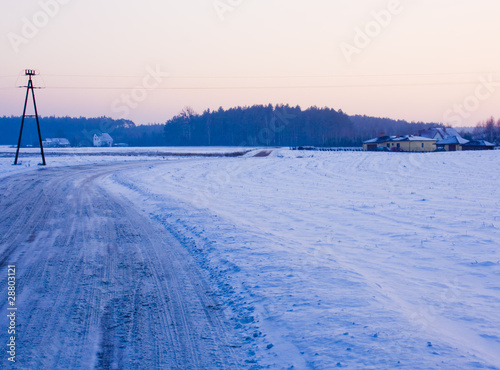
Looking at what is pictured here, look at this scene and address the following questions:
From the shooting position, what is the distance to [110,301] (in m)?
5.83

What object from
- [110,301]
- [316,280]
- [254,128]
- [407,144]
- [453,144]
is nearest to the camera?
[110,301]

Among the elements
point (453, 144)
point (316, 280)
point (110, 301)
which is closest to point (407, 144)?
point (453, 144)

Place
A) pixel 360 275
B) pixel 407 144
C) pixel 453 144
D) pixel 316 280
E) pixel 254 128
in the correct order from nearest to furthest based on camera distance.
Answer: pixel 316 280 → pixel 360 275 → pixel 453 144 → pixel 407 144 → pixel 254 128

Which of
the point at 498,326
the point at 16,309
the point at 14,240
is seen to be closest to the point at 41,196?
the point at 14,240

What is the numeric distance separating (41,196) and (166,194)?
532 cm

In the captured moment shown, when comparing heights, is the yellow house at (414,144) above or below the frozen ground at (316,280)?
above

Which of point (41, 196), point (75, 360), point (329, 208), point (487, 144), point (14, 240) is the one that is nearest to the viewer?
point (75, 360)

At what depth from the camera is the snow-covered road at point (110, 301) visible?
4375 mm

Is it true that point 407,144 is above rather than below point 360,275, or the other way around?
above

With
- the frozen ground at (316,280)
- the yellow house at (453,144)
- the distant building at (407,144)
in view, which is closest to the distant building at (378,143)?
the distant building at (407,144)

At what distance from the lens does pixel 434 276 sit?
6.82 meters

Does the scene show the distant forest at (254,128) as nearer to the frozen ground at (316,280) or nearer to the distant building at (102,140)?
the distant building at (102,140)

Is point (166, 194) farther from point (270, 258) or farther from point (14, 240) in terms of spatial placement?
point (270, 258)

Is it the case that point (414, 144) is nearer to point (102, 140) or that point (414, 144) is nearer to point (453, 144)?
point (453, 144)
